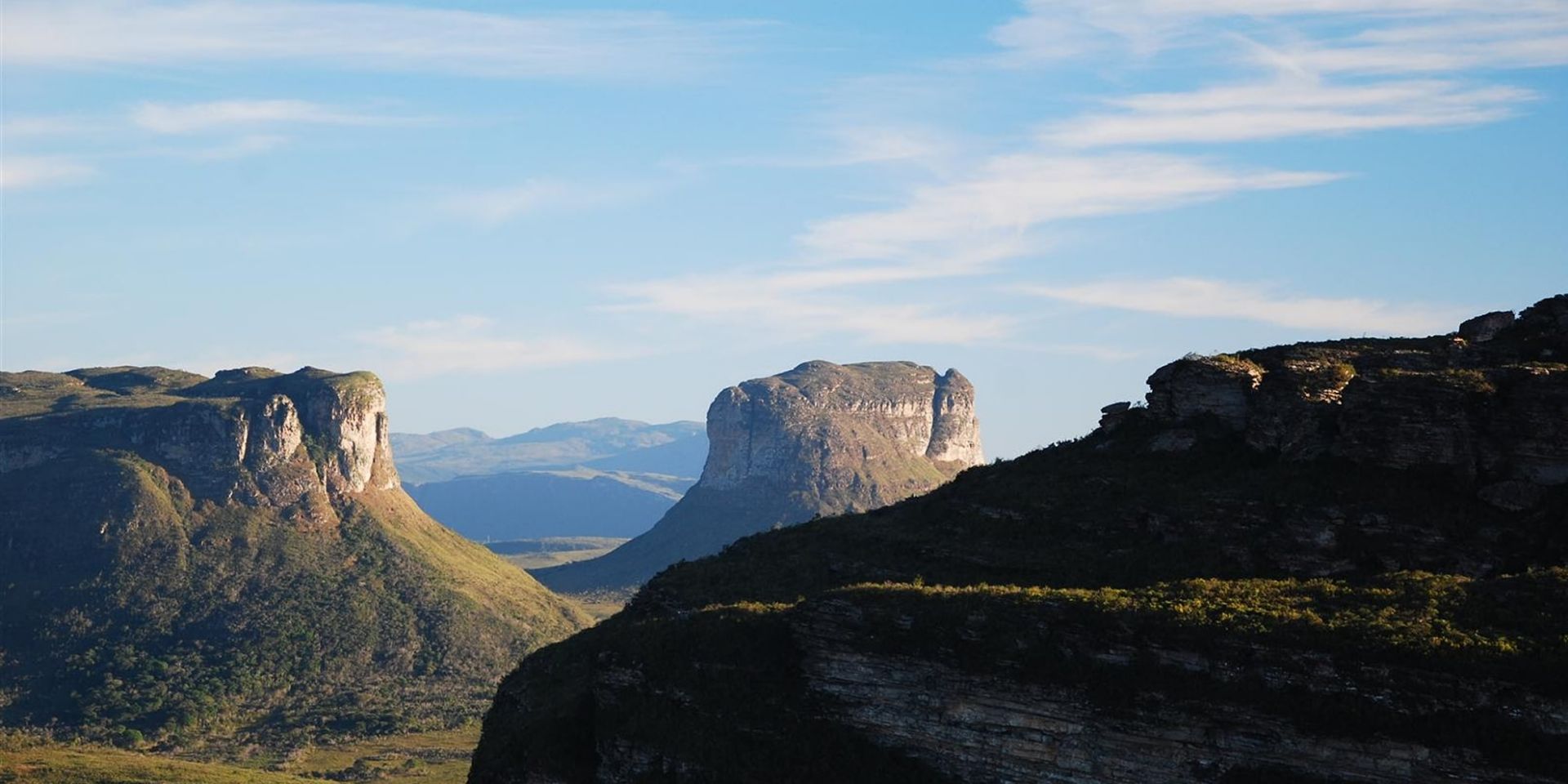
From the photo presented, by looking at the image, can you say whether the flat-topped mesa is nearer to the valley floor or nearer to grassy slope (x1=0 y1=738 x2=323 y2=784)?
grassy slope (x1=0 y1=738 x2=323 y2=784)

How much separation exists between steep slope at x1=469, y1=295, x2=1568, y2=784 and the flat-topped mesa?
14 centimetres

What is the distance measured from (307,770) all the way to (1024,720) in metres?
118

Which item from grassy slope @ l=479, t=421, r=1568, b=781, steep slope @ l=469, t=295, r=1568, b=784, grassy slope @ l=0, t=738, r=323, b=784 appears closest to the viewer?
steep slope @ l=469, t=295, r=1568, b=784

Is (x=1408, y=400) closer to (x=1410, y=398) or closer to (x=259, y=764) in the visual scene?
(x=1410, y=398)

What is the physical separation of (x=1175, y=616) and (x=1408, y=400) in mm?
17829

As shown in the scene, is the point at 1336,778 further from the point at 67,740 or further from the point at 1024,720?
the point at 67,740

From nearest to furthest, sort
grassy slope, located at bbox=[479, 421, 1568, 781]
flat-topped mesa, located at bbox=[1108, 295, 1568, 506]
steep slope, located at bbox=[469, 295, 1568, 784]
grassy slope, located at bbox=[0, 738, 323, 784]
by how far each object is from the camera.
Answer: steep slope, located at bbox=[469, 295, 1568, 784]
grassy slope, located at bbox=[479, 421, 1568, 781]
flat-topped mesa, located at bbox=[1108, 295, 1568, 506]
grassy slope, located at bbox=[0, 738, 323, 784]

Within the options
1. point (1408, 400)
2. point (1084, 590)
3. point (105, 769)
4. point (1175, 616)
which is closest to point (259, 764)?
point (105, 769)

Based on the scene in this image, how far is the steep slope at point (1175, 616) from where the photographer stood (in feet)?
185

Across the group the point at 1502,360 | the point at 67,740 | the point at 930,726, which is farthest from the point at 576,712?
the point at 67,740

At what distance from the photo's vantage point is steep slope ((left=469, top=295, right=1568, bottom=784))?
185ft

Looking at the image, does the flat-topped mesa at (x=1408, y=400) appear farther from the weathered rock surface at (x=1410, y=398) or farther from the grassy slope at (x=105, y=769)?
the grassy slope at (x=105, y=769)

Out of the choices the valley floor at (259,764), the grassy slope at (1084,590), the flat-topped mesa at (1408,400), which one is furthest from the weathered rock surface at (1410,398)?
the valley floor at (259,764)

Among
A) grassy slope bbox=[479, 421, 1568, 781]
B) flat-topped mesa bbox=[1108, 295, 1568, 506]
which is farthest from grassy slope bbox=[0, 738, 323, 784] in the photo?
flat-topped mesa bbox=[1108, 295, 1568, 506]
